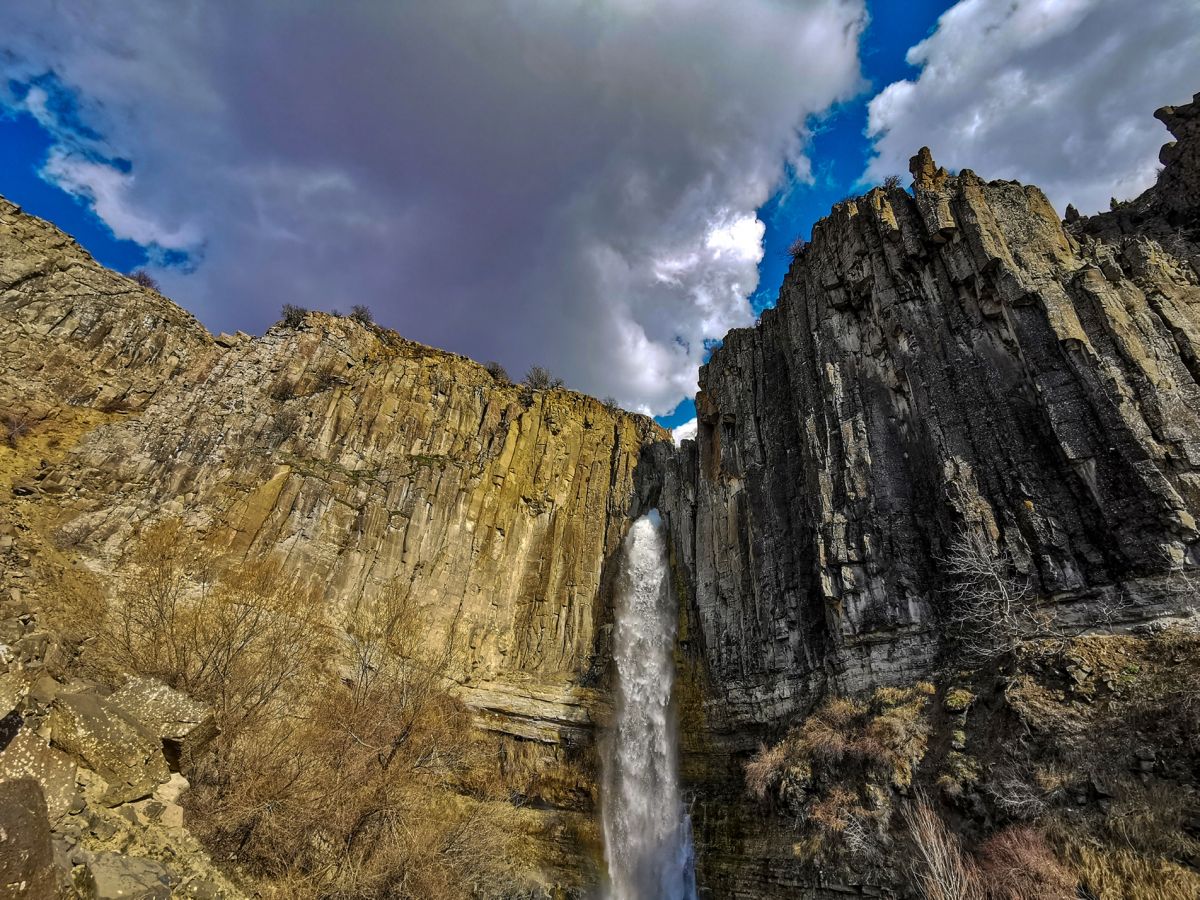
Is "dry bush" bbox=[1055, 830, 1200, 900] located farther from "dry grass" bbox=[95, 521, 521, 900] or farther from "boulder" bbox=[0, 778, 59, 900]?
"dry grass" bbox=[95, 521, 521, 900]

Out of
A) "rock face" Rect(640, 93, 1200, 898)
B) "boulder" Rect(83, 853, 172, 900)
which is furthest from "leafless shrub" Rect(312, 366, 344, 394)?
"boulder" Rect(83, 853, 172, 900)

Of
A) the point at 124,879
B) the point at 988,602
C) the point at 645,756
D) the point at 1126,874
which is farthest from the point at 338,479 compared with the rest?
the point at 1126,874

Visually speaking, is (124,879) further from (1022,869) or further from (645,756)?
(645,756)

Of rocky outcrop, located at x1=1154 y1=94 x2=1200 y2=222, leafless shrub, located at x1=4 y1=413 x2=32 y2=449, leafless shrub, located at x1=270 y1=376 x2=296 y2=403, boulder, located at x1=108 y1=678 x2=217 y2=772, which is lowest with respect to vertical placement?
boulder, located at x1=108 y1=678 x2=217 y2=772

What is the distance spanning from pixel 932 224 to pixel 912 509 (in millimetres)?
11757

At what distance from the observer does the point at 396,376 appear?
1496 inches

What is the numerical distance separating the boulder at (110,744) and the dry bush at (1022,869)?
50.6 feet

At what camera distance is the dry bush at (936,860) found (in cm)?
1248

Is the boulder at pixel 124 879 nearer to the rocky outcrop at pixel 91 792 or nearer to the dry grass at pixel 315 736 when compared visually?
the rocky outcrop at pixel 91 792

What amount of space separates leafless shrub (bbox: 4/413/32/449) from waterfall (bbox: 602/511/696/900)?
3157 cm

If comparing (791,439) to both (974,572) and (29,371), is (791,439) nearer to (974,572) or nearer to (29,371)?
(974,572)

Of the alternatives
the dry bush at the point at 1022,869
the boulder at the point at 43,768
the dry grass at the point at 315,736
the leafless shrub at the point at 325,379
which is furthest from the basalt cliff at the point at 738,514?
the dry grass at the point at 315,736

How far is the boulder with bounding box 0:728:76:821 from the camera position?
16.7 ft

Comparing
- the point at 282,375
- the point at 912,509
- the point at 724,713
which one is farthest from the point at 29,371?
the point at 912,509
